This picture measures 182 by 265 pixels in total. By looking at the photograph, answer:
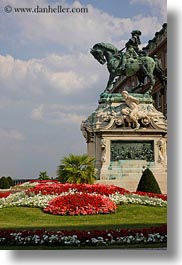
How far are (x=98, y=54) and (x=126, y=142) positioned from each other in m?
4.75

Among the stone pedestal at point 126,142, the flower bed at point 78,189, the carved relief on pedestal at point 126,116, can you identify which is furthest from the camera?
the carved relief on pedestal at point 126,116

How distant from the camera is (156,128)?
21875mm

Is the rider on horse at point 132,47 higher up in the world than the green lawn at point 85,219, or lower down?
higher up

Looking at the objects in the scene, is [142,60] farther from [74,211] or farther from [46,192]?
[74,211]

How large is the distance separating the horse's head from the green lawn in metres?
9.76

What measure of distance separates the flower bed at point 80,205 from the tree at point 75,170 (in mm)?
3506

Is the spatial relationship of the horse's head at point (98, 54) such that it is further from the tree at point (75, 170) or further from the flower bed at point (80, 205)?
the flower bed at point (80, 205)

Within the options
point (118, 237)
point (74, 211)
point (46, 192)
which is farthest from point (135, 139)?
point (118, 237)

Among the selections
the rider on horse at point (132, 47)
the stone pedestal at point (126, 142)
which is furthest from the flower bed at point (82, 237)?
the rider on horse at point (132, 47)

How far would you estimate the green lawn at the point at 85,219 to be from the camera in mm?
12398

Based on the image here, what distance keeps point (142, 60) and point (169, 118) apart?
13638 mm

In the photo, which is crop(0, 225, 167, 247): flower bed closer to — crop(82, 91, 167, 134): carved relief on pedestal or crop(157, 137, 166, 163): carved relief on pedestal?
crop(157, 137, 166, 163): carved relief on pedestal

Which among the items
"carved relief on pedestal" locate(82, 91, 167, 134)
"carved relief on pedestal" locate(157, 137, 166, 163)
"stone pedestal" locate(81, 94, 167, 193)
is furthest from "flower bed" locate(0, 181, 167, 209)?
"carved relief on pedestal" locate(82, 91, 167, 134)

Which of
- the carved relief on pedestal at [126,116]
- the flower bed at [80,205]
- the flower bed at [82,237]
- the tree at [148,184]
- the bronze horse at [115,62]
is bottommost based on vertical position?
the flower bed at [82,237]
